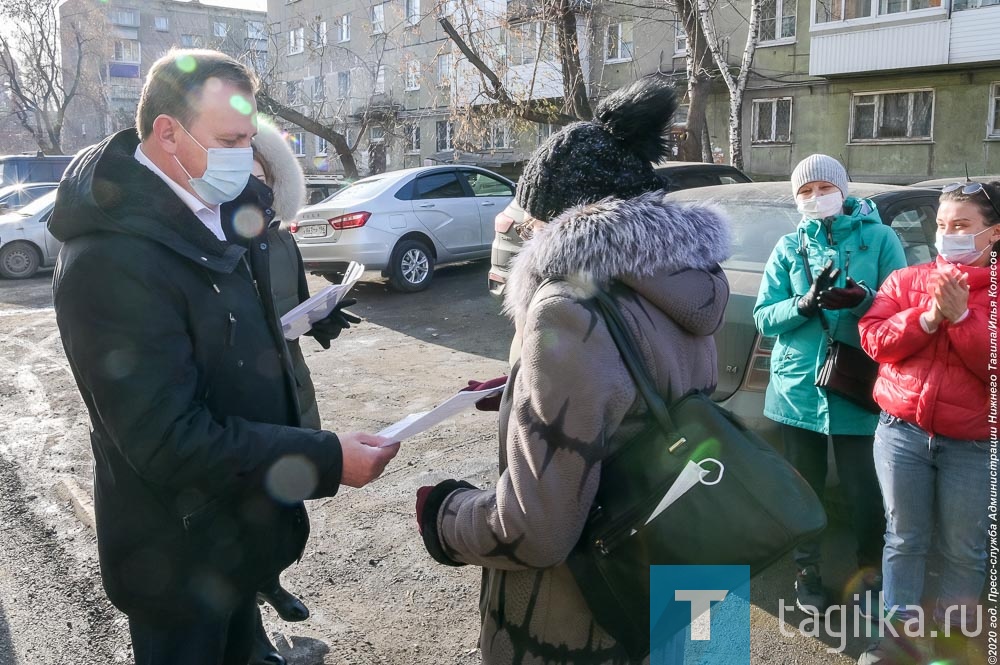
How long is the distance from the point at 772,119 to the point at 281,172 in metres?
22.8

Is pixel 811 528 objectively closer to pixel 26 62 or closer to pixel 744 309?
pixel 744 309

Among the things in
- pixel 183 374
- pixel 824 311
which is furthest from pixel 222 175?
pixel 824 311

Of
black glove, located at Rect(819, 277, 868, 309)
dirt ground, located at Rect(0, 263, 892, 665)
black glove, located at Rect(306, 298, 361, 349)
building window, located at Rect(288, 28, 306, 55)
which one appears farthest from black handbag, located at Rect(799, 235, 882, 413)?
building window, located at Rect(288, 28, 306, 55)

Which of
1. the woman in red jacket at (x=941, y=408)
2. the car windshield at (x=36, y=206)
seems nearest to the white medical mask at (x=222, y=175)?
the woman in red jacket at (x=941, y=408)

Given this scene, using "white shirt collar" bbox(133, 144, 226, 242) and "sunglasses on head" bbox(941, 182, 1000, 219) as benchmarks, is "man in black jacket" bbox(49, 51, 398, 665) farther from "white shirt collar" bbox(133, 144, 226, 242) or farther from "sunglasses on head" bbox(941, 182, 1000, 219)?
"sunglasses on head" bbox(941, 182, 1000, 219)

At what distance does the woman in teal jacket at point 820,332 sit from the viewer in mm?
3291

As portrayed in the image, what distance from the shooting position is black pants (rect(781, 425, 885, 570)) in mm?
Result: 3350

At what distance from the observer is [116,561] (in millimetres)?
2012

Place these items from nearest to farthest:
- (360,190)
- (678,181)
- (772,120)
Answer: (678,181) < (360,190) < (772,120)

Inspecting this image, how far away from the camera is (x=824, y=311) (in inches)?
130

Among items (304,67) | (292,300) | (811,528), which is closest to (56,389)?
(292,300)

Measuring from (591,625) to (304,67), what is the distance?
40951mm

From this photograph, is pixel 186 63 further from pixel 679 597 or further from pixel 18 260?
pixel 18 260

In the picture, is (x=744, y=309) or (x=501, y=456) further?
(x=744, y=309)
